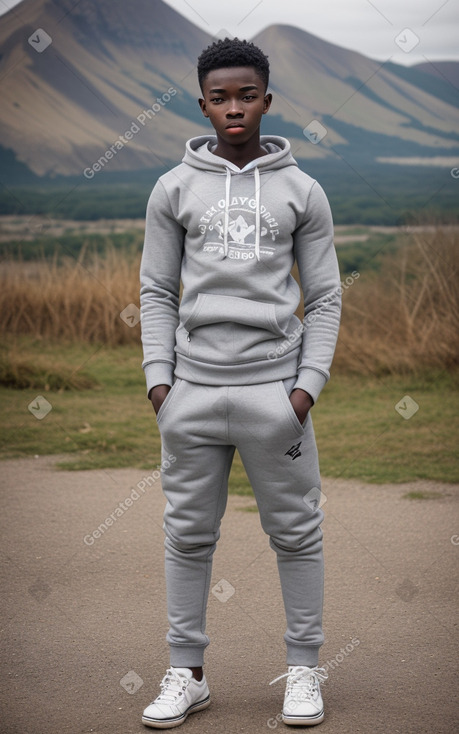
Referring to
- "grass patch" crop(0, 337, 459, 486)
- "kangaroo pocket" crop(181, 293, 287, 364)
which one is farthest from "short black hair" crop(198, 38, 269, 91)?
"grass patch" crop(0, 337, 459, 486)

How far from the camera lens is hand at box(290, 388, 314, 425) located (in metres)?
2.30

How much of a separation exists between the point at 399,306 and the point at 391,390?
2.73ft

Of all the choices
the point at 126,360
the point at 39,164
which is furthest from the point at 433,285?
the point at 39,164

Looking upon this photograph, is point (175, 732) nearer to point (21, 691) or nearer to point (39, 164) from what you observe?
point (21, 691)

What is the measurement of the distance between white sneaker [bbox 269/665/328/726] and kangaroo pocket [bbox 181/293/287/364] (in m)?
0.86

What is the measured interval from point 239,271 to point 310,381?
1.11ft

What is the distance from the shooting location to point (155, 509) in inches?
173

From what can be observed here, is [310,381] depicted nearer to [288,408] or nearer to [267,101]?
[288,408]

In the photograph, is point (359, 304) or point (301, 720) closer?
point (301, 720)

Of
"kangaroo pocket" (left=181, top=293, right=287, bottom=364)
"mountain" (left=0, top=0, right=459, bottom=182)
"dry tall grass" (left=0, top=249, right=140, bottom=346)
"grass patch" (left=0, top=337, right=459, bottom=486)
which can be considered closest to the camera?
"kangaroo pocket" (left=181, top=293, right=287, bottom=364)

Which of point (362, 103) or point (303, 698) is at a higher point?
point (362, 103)

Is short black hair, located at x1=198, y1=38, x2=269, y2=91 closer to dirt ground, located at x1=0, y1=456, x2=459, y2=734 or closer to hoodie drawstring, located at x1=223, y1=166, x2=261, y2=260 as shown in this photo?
hoodie drawstring, located at x1=223, y1=166, x2=261, y2=260

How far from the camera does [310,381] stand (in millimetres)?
2326

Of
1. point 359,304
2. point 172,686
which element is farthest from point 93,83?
point 172,686
